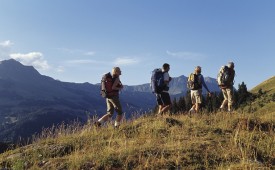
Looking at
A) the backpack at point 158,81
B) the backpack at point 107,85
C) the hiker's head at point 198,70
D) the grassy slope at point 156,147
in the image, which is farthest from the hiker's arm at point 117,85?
the hiker's head at point 198,70

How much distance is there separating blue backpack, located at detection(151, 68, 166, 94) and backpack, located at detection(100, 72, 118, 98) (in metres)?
2.01

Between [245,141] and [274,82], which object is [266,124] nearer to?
[245,141]

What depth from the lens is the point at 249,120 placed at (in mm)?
12656

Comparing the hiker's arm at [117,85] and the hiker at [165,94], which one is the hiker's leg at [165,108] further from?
the hiker's arm at [117,85]

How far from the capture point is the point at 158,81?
48.1ft

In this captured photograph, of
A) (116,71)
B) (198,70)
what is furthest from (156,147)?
(198,70)

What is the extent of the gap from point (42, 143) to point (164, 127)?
361 cm

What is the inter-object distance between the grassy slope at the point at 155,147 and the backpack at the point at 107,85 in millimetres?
1158

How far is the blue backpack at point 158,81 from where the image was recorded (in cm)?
1463

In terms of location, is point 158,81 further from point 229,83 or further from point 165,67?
point 229,83

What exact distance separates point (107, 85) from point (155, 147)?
4.49 metres

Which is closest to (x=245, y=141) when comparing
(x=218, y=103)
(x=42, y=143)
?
(x=42, y=143)

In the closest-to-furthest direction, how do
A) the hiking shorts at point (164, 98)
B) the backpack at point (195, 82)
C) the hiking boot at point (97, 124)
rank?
the hiking boot at point (97, 124) < the hiking shorts at point (164, 98) < the backpack at point (195, 82)

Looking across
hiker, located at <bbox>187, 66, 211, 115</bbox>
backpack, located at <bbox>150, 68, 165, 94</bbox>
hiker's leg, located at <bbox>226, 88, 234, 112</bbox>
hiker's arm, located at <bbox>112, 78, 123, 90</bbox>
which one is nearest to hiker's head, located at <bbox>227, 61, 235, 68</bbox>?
hiker's leg, located at <bbox>226, 88, 234, 112</bbox>
